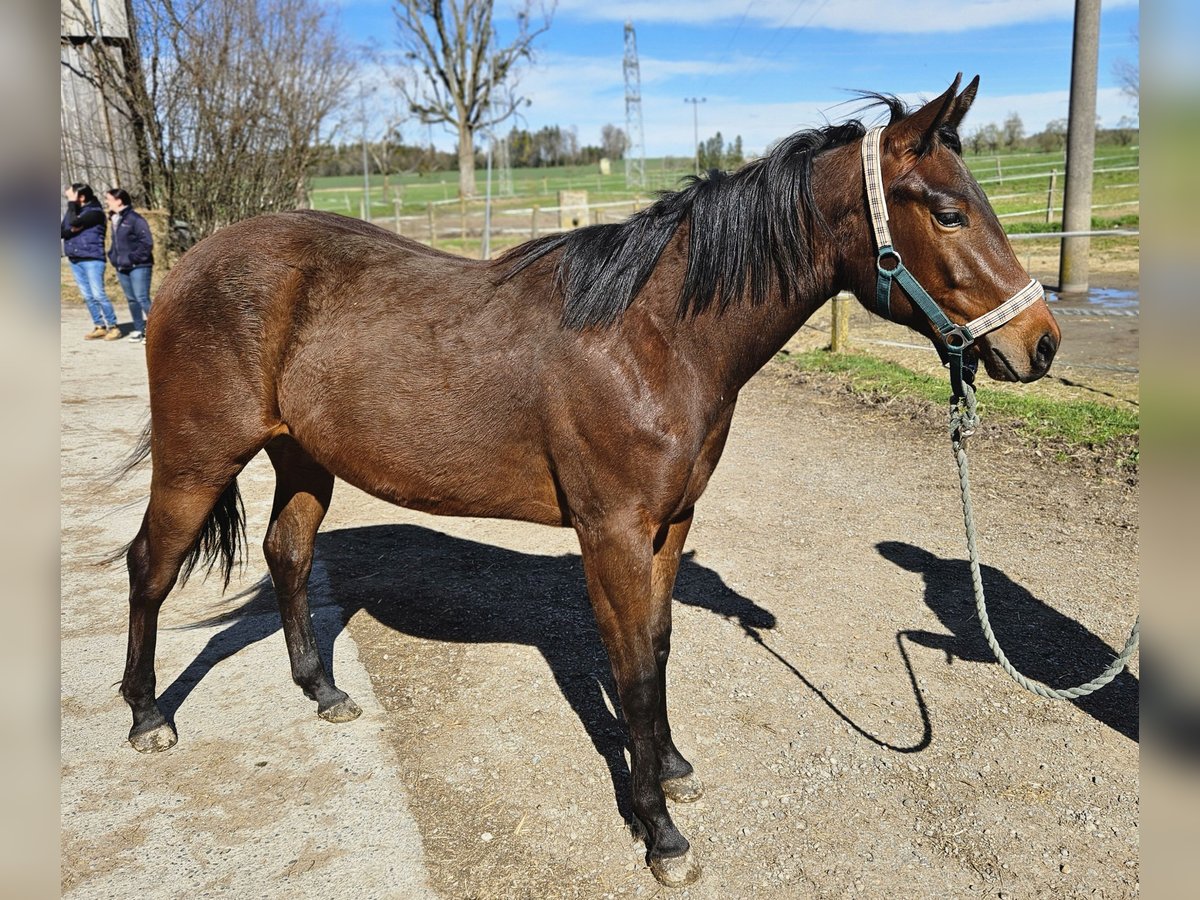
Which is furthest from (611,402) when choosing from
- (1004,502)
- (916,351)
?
(916,351)

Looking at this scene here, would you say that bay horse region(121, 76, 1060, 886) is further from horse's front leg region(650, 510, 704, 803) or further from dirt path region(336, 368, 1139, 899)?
dirt path region(336, 368, 1139, 899)

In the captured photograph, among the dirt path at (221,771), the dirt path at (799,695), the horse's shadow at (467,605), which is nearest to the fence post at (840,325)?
the dirt path at (799,695)

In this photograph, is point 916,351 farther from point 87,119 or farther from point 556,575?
point 87,119

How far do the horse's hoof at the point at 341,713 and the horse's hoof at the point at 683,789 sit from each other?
52.7 inches

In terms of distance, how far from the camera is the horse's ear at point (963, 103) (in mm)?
2393

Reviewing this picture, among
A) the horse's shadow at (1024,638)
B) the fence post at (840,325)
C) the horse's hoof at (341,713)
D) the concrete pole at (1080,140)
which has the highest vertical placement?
the concrete pole at (1080,140)

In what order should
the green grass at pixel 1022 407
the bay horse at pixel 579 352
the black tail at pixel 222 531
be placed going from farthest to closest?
the green grass at pixel 1022 407, the black tail at pixel 222 531, the bay horse at pixel 579 352

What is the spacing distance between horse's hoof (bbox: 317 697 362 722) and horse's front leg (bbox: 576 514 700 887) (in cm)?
131

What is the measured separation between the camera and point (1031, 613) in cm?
409

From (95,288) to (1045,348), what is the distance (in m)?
12.1

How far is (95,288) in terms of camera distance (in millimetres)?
11086

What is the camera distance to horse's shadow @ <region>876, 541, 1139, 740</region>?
11.1ft

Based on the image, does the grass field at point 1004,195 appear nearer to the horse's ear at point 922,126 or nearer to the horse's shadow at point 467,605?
the horse's ear at point 922,126

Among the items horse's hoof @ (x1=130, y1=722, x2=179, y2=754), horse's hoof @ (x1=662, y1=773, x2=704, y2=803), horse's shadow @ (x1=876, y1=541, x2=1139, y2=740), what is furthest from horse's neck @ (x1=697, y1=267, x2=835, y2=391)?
horse's hoof @ (x1=130, y1=722, x2=179, y2=754)
